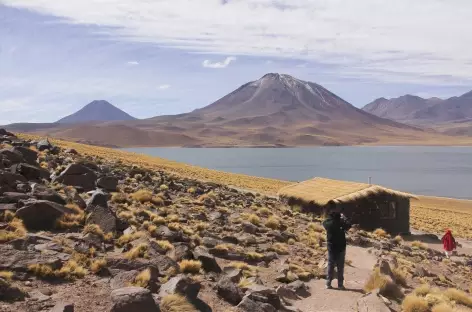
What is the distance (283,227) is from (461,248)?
993cm

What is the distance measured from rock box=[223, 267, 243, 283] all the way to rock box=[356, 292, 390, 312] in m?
2.19

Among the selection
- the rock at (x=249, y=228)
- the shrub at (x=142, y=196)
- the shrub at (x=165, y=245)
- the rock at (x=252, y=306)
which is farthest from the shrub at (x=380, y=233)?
the rock at (x=252, y=306)

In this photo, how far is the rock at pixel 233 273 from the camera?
9047 mm

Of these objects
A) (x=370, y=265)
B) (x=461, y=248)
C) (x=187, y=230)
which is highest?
(x=187, y=230)

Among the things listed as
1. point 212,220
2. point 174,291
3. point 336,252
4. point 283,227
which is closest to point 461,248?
point 283,227

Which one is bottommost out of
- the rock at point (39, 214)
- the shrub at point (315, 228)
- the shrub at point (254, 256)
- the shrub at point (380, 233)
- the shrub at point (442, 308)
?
the shrub at point (380, 233)

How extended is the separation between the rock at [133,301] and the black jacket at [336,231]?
441 cm

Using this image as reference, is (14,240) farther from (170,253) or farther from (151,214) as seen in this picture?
(151,214)

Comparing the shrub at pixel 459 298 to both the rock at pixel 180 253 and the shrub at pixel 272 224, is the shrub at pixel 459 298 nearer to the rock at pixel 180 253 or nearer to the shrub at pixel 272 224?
the rock at pixel 180 253

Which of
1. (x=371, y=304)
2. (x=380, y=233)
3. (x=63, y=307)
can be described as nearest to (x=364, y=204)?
(x=380, y=233)

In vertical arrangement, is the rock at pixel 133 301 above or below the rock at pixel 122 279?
above

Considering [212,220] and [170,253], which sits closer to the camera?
[170,253]

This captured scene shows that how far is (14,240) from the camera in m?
8.12

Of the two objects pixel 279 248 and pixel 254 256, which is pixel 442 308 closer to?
pixel 254 256
